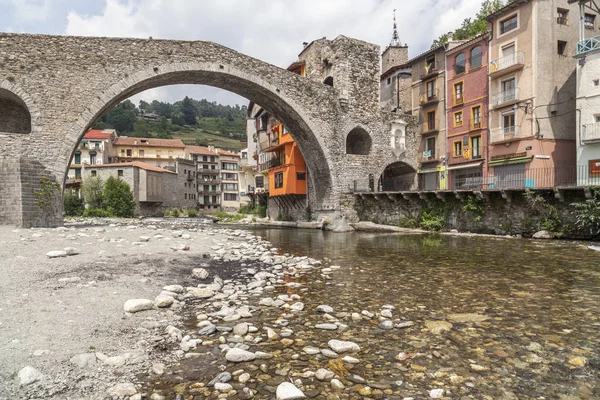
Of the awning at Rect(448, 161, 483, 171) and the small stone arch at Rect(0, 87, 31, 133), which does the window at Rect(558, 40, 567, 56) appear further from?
the small stone arch at Rect(0, 87, 31, 133)

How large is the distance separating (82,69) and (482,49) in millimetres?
26704

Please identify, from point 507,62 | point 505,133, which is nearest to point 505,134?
point 505,133

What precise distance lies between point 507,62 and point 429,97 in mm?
7515

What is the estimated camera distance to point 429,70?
100 feet

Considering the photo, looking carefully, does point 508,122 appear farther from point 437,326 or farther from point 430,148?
point 437,326

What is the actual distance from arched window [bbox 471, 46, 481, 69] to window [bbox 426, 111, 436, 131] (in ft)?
16.5

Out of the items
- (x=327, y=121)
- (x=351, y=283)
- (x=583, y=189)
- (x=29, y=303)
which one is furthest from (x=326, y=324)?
(x=327, y=121)

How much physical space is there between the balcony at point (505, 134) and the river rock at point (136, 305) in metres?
24.8

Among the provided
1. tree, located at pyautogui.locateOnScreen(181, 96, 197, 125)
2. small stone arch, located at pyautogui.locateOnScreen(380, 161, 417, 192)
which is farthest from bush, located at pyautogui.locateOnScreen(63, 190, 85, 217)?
tree, located at pyautogui.locateOnScreen(181, 96, 197, 125)

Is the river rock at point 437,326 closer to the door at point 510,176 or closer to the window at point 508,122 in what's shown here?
the door at point 510,176

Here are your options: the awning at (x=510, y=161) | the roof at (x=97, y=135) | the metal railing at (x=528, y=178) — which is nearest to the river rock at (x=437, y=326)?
the metal railing at (x=528, y=178)

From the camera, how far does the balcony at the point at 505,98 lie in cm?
2246

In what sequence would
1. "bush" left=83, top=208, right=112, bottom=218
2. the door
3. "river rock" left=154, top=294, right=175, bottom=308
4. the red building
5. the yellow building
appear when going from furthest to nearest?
the yellow building → "bush" left=83, top=208, right=112, bottom=218 → the red building → the door → "river rock" left=154, top=294, right=175, bottom=308

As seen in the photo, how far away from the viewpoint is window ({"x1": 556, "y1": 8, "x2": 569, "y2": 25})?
2173 centimetres
